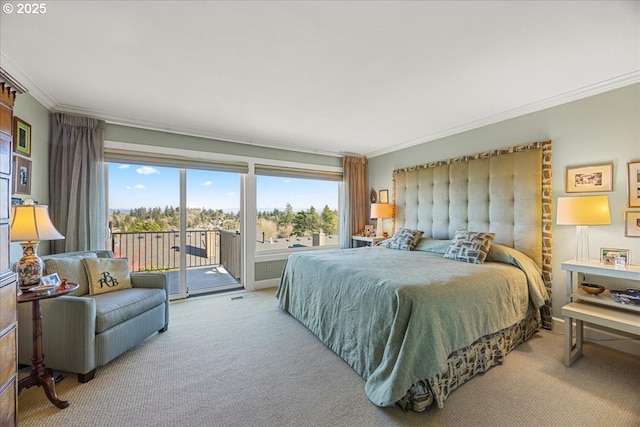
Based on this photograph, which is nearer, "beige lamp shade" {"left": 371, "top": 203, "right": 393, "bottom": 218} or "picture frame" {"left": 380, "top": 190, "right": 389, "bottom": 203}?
"beige lamp shade" {"left": 371, "top": 203, "right": 393, "bottom": 218}

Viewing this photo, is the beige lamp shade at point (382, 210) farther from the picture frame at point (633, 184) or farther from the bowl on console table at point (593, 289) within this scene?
the picture frame at point (633, 184)

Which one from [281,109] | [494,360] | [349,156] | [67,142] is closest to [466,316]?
[494,360]

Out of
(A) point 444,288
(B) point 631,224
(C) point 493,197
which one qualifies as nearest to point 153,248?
(A) point 444,288

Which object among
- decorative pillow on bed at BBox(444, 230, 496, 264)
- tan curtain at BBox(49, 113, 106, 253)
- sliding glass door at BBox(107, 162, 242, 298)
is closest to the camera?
decorative pillow on bed at BBox(444, 230, 496, 264)

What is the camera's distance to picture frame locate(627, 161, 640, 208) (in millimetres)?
2285

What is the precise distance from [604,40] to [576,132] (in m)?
1.09

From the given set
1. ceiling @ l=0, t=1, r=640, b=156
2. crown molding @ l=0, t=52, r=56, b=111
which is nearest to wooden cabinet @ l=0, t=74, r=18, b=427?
ceiling @ l=0, t=1, r=640, b=156

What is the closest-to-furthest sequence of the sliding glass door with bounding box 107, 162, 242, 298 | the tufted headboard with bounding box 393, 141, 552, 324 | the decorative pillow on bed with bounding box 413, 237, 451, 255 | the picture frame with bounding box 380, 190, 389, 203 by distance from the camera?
the tufted headboard with bounding box 393, 141, 552, 324 → the decorative pillow on bed with bounding box 413, 237, 451, 255 → the sliding glass door with bounding box 107, 162, 242, 298 → the picture frame with bounding box 380, 190, 389, 203

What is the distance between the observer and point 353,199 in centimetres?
516

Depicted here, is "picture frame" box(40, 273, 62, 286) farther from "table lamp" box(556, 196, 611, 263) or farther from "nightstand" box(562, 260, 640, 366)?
"table lamp" box(556, 196, 611, 263)

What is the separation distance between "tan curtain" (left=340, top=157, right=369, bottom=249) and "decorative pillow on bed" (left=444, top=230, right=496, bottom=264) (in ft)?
7.49

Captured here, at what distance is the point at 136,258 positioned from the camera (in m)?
4.02

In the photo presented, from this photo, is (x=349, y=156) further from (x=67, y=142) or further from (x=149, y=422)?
(x=149, y=422)

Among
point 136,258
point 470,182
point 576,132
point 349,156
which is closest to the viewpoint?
point 576,132
